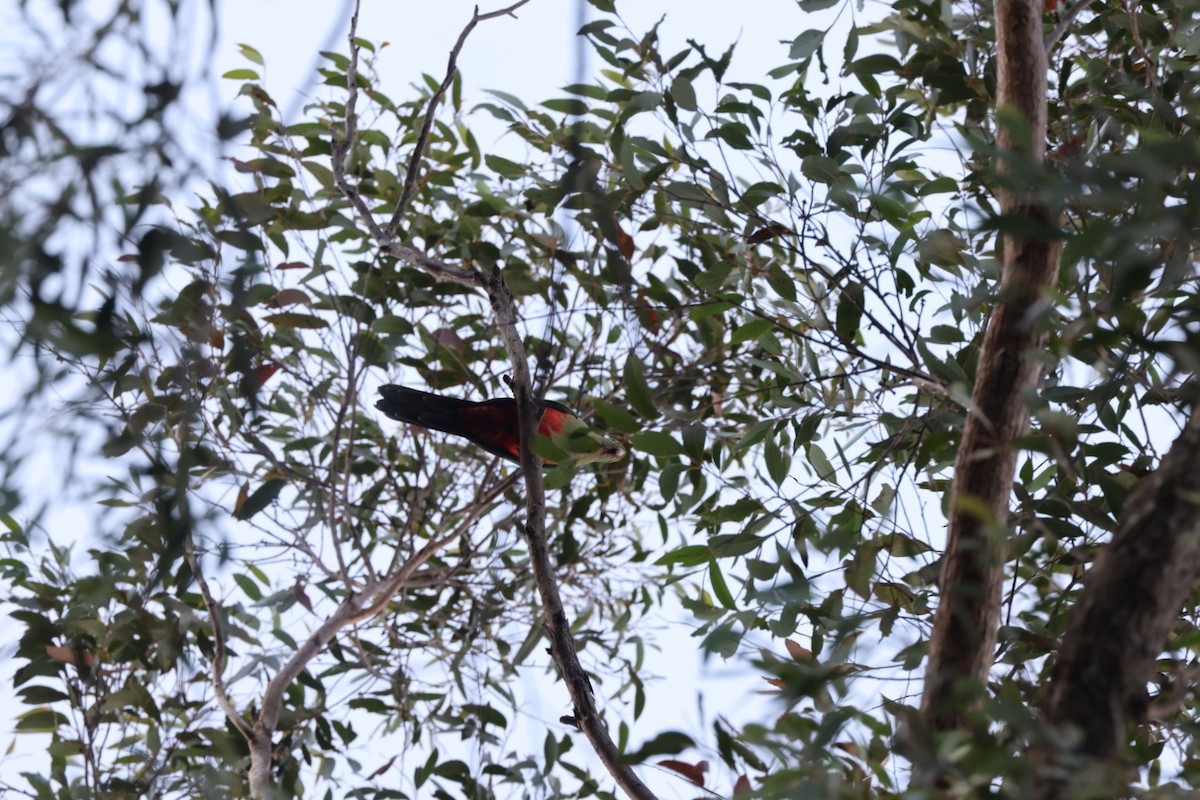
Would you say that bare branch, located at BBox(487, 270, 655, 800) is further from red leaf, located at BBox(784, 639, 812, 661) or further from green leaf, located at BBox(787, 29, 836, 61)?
green leaf, located at BBox(787, 29, 836, 61)

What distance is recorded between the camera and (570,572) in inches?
109

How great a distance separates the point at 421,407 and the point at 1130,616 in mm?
1991

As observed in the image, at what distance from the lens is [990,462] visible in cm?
101

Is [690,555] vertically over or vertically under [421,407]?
under

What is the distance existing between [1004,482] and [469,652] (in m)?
1.83

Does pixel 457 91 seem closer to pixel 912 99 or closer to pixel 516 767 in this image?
pixel 912 99

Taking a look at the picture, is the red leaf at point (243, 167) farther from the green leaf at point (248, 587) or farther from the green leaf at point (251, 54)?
the green leaf at point (248, 587)

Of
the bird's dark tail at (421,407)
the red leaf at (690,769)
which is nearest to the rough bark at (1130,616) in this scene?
the red leaf at (690,769)

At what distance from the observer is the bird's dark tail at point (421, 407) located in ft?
8.29

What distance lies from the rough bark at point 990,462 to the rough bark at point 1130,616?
0.11 metres

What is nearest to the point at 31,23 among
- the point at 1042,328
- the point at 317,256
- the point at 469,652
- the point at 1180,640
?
the point at 1042,328

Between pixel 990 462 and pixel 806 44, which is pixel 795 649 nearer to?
pixel 990 462

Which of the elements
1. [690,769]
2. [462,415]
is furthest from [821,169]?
[462,415]

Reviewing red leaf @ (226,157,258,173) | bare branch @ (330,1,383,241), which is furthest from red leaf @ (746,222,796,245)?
red leaf @ (226,157,258,173)
